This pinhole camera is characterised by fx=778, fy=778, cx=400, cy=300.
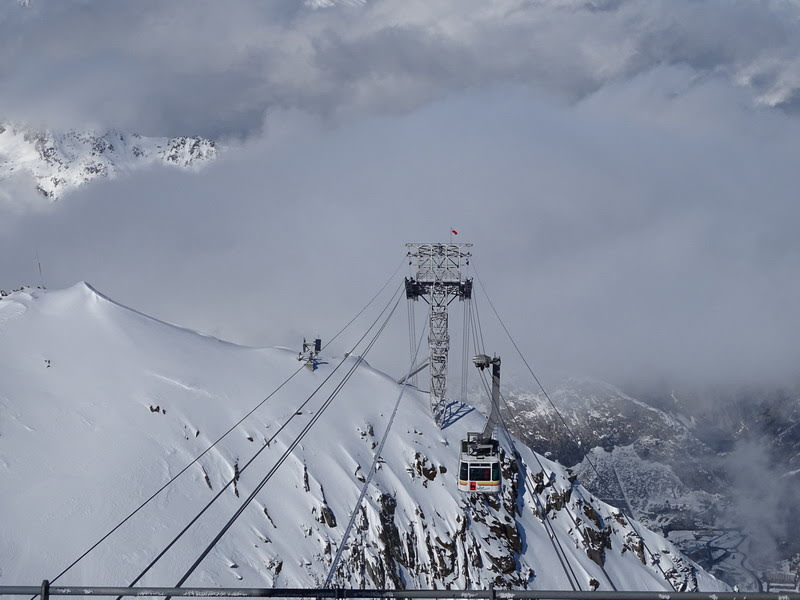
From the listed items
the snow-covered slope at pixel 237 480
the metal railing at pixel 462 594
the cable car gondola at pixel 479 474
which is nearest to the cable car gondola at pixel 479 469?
the cable car gondola at pixel 479 474

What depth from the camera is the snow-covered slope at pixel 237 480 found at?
60.0 metres

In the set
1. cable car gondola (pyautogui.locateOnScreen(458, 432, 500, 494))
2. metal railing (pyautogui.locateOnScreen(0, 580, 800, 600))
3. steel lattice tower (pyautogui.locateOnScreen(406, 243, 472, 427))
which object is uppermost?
steel lattice tower (pyautogui.locateOnScreen(406, 243, 472, 427))

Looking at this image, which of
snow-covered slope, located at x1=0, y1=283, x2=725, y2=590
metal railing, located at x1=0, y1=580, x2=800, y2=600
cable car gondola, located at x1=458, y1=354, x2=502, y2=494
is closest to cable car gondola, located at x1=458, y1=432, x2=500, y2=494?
cable car gondola, located at x1=458, y1=354, x2=502, y2=494

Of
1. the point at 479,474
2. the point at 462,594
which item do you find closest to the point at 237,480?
the point at 479,474

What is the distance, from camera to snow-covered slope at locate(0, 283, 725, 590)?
60.0 meters

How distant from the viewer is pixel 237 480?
72750 mm

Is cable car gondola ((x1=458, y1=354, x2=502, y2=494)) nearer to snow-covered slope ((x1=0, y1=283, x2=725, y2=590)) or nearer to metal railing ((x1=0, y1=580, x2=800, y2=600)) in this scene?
snow-covered slope ((x1=0, y1=283, x2=725, y2=590))

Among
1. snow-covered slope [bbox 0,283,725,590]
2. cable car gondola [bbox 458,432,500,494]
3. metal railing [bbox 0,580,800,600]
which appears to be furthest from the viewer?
cable car gondola [bbox 458,432,500,494]

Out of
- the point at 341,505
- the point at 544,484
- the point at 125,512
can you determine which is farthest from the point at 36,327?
the point at 544,484

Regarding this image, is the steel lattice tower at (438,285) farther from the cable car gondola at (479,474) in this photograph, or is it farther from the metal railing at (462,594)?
the metal railing at (462,594)

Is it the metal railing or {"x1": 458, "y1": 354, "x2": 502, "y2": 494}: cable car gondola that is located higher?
{"x1": 458, "y1": 354, "x2": 502, "y2": 494}: cable car gondola

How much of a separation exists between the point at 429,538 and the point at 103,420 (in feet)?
115

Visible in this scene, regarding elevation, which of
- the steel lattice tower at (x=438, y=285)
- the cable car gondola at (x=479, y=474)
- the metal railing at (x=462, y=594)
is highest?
the steel lattice tower at (x=438, y=285)

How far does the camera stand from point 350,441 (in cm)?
8581
